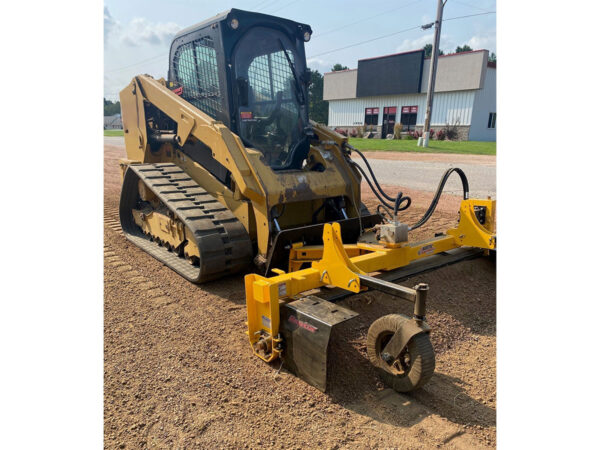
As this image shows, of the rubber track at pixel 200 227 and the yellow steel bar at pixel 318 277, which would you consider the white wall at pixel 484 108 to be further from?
the yellow steel bar at pixel 318 277

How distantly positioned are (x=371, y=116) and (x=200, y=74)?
32.2 m

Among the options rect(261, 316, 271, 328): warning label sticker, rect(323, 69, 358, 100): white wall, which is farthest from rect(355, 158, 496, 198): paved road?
rect(323, 69, 358, 100): white wall


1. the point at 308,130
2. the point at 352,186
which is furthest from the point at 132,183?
the point at 352,186

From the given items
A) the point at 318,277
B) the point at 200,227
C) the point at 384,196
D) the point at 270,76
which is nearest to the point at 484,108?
the point at 270,76

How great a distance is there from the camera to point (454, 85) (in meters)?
29.7

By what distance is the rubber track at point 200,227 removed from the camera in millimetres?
4402

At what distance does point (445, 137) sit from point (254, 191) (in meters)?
29.4

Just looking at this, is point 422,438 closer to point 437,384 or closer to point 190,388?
point 437,384

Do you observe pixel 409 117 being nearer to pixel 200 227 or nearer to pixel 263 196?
pixel 263 196

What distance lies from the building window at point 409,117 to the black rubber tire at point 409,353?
1278 inches

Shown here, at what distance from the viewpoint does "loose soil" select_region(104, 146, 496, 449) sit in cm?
246

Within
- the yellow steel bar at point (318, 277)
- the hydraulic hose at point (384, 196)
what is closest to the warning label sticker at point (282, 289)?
the yellow steel bar at point (318, 277)

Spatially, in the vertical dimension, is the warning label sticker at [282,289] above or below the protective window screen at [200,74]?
below

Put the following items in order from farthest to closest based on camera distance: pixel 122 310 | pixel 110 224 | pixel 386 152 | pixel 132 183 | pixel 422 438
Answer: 1. pixel 386 152
2. pixel 110 224
3. pixel 132 183
4. pixel 122 310
5. pixel 422 438
